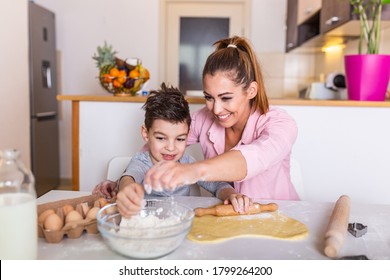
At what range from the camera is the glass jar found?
61 cm

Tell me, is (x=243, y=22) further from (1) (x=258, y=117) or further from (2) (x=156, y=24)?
(1) (x=258, y=117)

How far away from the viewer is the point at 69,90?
406cm

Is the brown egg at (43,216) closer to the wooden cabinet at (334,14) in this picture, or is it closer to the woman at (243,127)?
the woman at (243,127)

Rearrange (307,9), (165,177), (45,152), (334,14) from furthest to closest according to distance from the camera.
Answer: (45,152), (307,9), (334,14), (165,177)

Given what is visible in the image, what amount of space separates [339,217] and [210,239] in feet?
0.93

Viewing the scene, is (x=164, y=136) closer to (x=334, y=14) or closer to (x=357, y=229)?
(x=357, y=229)

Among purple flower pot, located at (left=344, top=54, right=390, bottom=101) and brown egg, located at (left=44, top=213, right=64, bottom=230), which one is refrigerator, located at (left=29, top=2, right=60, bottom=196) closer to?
purple flower pot, located at (left=344, top=54, right=390, bottom=101)

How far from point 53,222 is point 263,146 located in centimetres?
56

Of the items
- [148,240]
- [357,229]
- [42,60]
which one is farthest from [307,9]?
[148,240]

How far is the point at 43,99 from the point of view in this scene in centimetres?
355

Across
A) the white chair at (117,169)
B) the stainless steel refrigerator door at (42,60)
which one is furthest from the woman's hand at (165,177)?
the stainless steel refrigerator door at (42,60)

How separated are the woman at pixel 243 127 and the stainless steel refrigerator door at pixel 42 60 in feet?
7.53
